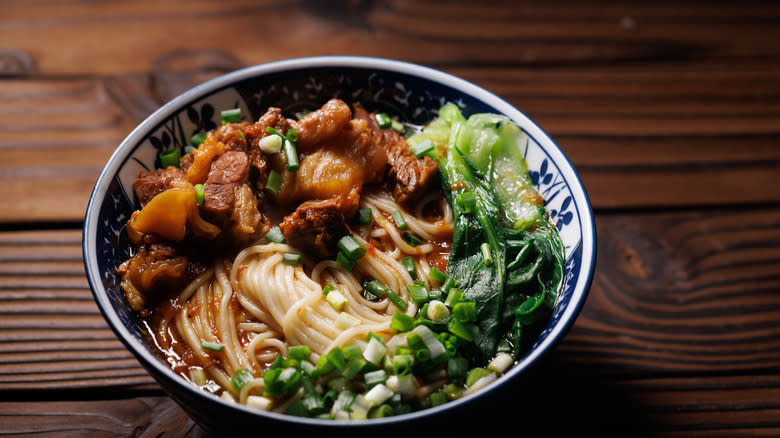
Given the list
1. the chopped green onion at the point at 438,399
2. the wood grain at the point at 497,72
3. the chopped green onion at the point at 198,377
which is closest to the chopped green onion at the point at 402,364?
the chopped green onion at the point at 438,399

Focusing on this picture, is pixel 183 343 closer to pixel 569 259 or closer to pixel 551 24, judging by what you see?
pixel 569 259

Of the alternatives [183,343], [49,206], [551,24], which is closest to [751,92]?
[551,24]

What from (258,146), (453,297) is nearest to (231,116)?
(258,146)

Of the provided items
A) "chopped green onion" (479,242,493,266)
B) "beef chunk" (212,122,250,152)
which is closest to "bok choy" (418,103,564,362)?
"chopped green onion" (479,242,493,266)

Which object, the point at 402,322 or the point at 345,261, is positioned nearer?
the point at 402,322

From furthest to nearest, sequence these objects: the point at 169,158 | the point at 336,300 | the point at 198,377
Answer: the point at 169,158 → the point at 336,300 → the point at 198,377

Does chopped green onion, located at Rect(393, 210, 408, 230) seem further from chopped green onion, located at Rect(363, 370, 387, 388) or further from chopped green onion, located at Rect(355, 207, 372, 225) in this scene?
chopped green onion, located at Rect(363, 370, 387, 388)

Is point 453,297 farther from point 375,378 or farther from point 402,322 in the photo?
point 375,378
